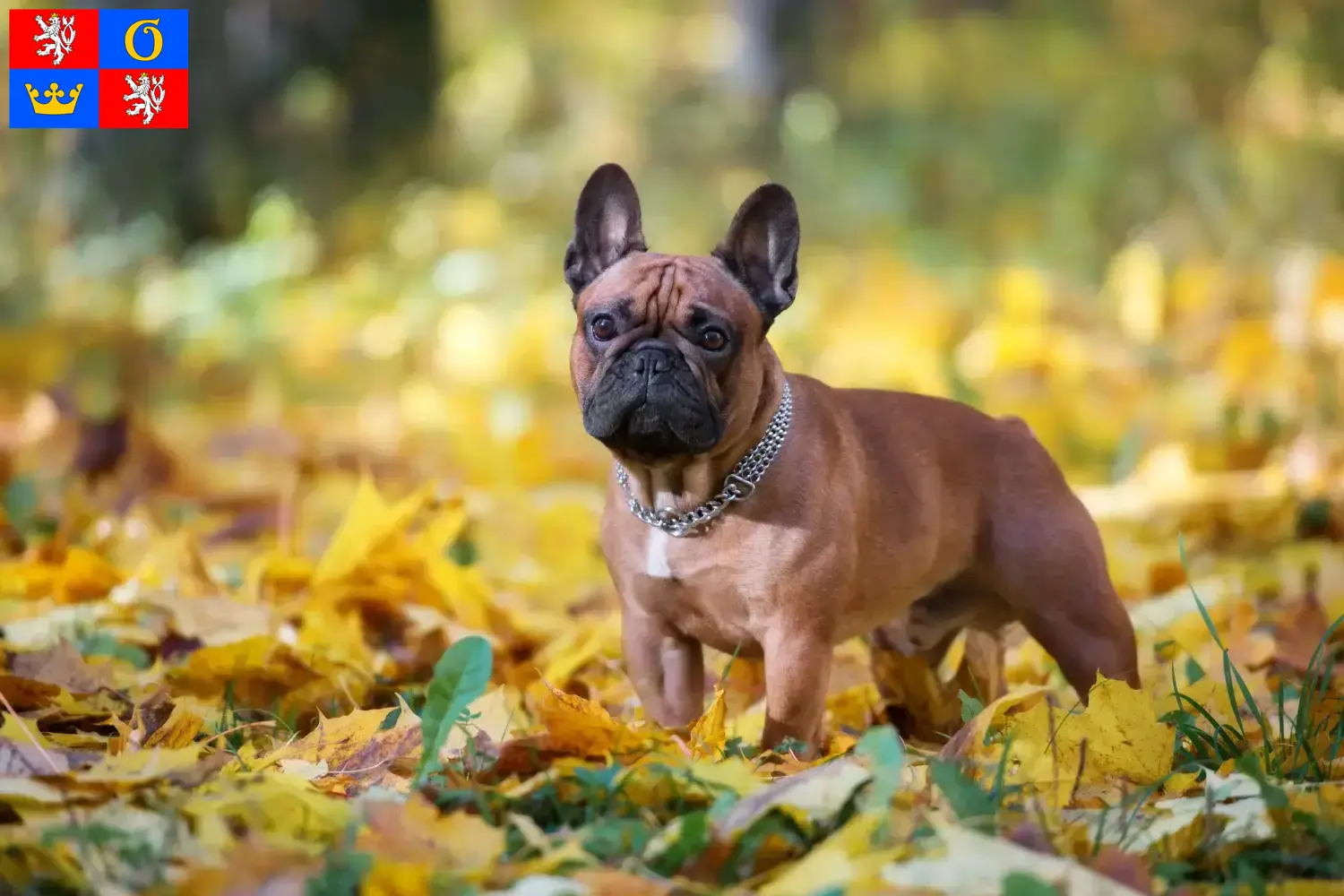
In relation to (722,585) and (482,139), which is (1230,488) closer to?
(722,585)

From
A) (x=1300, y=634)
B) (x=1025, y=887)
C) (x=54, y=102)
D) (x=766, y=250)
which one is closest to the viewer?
(x=1025, y=887)

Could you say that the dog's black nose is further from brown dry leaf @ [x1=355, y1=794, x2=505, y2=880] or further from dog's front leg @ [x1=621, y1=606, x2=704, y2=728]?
brown dry leaf @ [x1=355, y1=794, x2=505, y2=880]

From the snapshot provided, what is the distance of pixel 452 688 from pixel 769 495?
86 centimetres

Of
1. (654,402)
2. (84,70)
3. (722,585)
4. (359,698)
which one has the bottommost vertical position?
(359,698)

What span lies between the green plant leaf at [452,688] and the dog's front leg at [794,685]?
2.30 feet

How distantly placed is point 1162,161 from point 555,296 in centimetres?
385

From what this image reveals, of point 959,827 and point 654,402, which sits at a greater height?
point 654,402

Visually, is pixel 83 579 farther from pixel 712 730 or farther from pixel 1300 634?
pixel 1300 634

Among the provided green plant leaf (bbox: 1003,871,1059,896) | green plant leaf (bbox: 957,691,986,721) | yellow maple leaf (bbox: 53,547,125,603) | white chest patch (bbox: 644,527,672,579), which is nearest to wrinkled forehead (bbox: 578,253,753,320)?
white chest patch (bbox: 644,527,672,579)

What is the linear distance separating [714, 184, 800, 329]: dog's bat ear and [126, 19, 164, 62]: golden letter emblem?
306 centimetres

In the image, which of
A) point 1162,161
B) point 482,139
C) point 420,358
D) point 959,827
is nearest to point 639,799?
A: point 959,827

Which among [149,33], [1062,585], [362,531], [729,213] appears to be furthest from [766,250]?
[729,213]

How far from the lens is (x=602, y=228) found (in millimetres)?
3391

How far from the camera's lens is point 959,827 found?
213 centimetres
